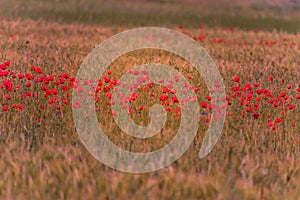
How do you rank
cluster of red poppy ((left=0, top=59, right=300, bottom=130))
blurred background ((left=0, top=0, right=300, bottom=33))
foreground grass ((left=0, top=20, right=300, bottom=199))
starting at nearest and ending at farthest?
foreground grass ((left=0, top=20, right=300, bottom=199))
cluster of red poppy ((left=0, top=59, right=300, bottom=130))
blurred background ((left=0, top=0, right=300, bottom=33))

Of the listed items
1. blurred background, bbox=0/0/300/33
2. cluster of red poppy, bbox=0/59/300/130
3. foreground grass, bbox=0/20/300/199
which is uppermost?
blurred background, bbox=0/0/300/33

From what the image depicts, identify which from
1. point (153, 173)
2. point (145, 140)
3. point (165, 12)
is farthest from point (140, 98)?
point (165, 12)

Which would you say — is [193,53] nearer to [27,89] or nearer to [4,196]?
[27,89]

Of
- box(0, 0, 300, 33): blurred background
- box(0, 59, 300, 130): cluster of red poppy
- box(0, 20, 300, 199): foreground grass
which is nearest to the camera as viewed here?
box(0, 20, 300, 199): foreground grass

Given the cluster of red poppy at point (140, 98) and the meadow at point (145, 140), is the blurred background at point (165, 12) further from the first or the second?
the cluster of red poppy at point (140, 98)

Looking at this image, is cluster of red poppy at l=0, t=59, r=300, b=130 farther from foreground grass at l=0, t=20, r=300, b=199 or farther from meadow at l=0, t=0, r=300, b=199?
foreground grass at l=0, t=20, r=300, b=199

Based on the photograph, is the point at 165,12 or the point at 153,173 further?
the point at 165,12

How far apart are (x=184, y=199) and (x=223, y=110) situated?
6.19 feet

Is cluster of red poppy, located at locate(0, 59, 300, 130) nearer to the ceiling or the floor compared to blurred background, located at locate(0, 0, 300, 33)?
nearer to the floor

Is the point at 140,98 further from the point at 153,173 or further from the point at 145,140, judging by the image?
the point at 153,173

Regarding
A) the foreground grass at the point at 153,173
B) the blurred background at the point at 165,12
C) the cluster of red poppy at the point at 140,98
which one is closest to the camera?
the foreground grass at the point at 153,173

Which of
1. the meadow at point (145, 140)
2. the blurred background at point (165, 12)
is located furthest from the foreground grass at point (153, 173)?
the blurred background at point (165, 12)

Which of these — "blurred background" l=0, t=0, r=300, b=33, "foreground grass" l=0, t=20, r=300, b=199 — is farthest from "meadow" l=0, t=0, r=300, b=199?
"blurred background" l=0, t=0, r=300, b=33

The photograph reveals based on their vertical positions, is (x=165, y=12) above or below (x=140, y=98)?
above
